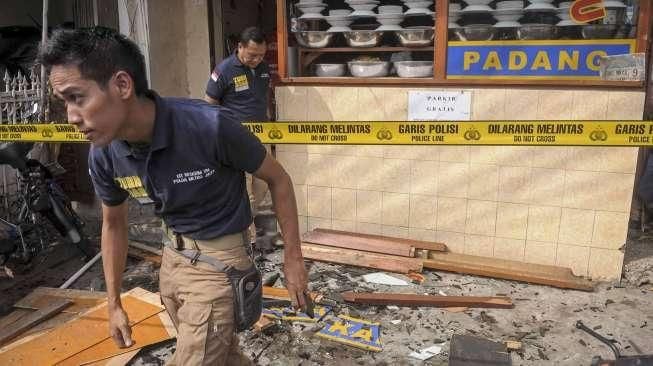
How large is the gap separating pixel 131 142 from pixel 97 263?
12.6ft

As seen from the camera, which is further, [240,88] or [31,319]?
[240,88]

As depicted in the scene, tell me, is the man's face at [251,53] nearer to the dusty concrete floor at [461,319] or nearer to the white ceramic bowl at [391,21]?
the white ceramic bowl at [391,21]

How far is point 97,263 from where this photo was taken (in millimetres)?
5719

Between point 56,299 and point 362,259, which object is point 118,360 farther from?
point 362,259

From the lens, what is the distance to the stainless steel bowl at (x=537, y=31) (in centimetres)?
500

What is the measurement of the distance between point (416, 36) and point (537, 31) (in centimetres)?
110

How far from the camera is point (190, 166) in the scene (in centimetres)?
231

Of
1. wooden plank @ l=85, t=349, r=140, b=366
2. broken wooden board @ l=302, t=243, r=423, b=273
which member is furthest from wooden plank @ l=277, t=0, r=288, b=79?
wooden plank @ l=85, t=349, r=140, b=366

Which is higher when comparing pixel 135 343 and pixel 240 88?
pixel 240 88

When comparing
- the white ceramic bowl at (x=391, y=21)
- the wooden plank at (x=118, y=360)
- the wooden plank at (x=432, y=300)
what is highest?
the white ceramic bowl at (x=391, y=21)

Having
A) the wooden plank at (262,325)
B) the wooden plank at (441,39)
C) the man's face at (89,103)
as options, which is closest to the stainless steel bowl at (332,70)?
the wooden plank at (441,39)

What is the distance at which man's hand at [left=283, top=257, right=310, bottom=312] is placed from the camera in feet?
8.20

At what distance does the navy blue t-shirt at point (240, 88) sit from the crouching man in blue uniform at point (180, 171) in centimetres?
325

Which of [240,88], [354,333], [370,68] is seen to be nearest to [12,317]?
[354,333]
